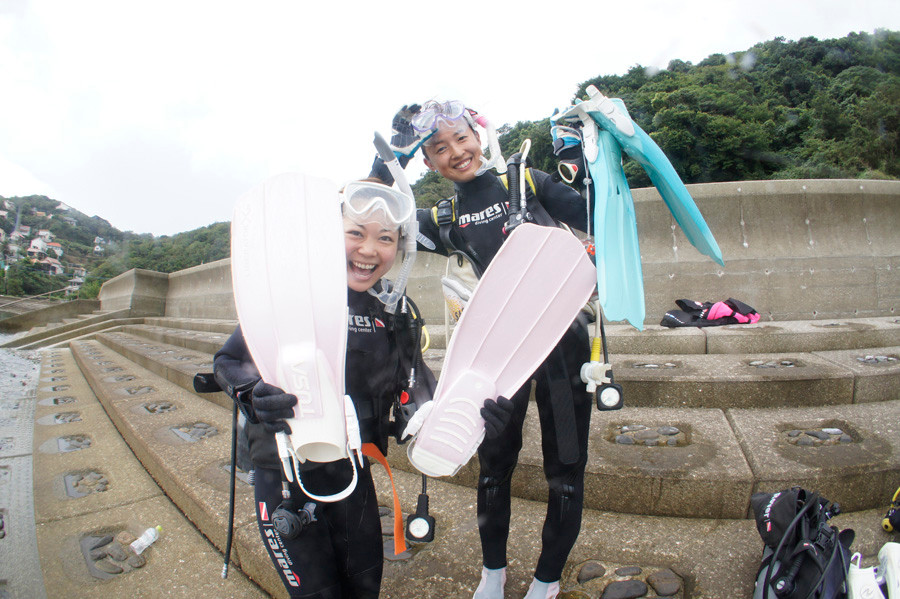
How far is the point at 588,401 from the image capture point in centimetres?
153

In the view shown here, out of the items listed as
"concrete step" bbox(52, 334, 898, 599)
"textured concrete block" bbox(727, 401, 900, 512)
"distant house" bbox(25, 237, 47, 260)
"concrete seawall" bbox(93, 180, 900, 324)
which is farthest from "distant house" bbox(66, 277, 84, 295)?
"textured concrete block" bbox(727, 401, 900, 512)

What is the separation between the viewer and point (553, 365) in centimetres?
148

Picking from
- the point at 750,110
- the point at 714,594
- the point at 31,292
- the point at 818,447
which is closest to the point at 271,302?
the point at 714,594

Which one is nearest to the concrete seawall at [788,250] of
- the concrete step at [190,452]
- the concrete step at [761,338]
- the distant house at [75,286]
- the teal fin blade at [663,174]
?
the concrete step at [761,338]

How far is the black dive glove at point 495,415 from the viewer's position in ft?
3.96

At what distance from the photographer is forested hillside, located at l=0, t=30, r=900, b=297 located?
720 inches

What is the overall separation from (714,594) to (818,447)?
3.38 ft

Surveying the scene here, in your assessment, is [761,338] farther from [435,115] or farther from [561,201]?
[435,115]

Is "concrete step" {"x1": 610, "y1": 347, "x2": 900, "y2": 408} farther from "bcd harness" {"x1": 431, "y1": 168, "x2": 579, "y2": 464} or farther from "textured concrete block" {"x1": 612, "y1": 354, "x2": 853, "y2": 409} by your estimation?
"bcd harness" {"x1": 431, "y1": 168, "x2": 579, "y2": 464}

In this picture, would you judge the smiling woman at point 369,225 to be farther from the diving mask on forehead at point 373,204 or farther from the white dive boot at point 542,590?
the white dive boot at point 542,590

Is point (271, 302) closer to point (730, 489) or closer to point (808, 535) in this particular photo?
point (808, 535)

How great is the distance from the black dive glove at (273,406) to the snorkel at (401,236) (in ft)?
1.35

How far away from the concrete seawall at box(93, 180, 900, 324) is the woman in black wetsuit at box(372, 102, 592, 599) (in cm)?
329

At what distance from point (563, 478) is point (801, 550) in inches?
26.3
